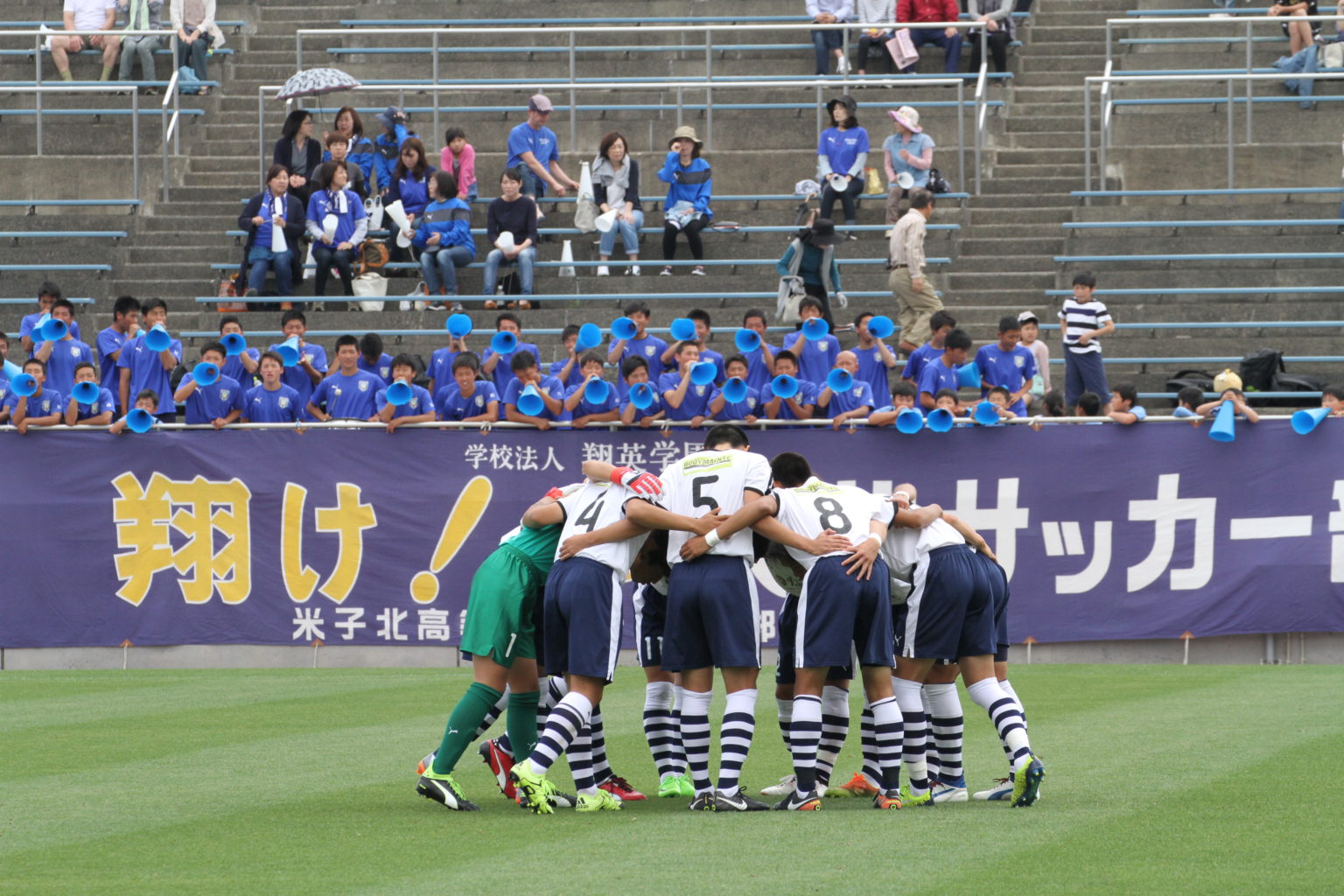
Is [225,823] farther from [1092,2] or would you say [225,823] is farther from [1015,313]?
[1092,2]

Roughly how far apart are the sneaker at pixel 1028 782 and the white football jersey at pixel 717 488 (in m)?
1.73

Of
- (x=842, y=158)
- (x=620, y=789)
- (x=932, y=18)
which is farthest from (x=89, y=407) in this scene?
(x=932, y=18)

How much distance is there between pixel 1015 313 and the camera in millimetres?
21359

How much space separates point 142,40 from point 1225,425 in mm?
16740

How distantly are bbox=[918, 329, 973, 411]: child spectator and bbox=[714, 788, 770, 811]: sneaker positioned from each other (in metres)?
8.46

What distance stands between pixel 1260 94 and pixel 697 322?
1074cm

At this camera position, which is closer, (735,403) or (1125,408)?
(735,403)

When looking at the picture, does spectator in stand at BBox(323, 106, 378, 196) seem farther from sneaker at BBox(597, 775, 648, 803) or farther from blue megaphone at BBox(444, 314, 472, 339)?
sneaker at BBox(597, 775, 648, 803)

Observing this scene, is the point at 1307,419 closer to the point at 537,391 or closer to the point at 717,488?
the point at 537,391

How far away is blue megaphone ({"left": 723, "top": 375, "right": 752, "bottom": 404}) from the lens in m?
16.7

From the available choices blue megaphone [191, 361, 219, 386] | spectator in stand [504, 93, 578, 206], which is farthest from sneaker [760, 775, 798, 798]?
spectator in stand [504, 93, 578, 206]

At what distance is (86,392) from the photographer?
17.4 metres

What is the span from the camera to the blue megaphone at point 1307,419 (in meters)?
Result: 16.7

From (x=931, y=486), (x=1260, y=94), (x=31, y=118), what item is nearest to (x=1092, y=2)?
(x=1260, y=94)
